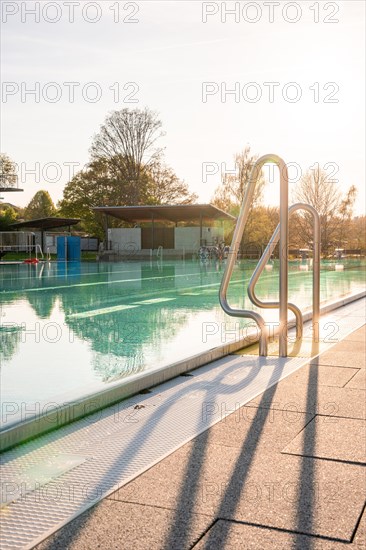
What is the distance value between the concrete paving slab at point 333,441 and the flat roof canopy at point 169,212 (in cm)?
3025

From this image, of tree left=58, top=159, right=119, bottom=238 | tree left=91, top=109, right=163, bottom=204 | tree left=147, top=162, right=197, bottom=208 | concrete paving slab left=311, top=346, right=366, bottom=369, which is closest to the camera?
concrete paving slab left=311, top=346, right=366, bottom=369

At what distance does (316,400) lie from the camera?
11.0 ft

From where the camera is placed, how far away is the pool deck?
1.77m

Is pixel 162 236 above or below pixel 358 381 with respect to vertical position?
above

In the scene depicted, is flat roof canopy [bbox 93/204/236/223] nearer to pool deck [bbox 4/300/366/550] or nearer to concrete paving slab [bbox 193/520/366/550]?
pool deck [bbox 4/300/366/550]

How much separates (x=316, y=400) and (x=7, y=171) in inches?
→ 1918

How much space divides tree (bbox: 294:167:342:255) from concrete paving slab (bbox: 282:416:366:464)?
40.7m

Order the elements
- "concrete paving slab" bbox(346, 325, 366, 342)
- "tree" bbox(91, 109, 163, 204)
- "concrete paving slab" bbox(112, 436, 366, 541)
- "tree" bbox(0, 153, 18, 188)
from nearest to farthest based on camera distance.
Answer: "concrete paving slab" bbox(112, 436, 366, 541), "concrete paving slab" bbox(346, 325, 366, 342), "tree" bbox(0, 153, 18, 188), "tree" bbox(91, 109, 163, 204)

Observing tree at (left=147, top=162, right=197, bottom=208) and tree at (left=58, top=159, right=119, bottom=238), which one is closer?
tree at (left=58, top=159, right=119, bottom=238)

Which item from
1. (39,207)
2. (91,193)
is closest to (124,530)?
(91,193)

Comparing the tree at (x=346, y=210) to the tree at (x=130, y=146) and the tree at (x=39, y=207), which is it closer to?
the tree at (x=130, y=146)

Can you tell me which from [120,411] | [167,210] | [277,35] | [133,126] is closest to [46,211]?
[133,126]

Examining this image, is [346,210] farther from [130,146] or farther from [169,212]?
[130,146]

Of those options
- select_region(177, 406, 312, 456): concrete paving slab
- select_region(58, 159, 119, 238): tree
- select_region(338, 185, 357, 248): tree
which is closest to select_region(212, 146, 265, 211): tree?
select_region(338, 185, 357, 248): tree
